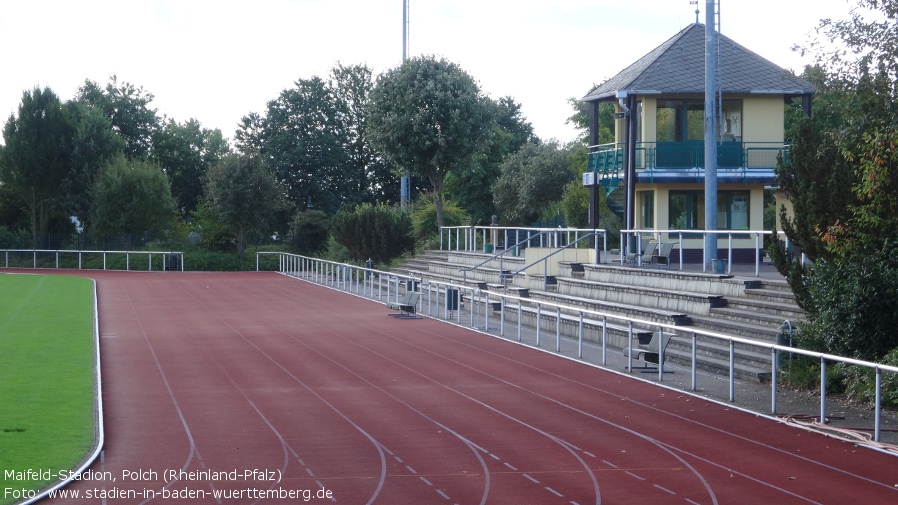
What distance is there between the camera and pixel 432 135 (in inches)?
1623

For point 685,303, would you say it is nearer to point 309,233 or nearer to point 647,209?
point 647,209

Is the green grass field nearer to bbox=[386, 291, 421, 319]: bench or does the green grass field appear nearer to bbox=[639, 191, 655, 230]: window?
bbox=[386, 291, 421, 319]: bench

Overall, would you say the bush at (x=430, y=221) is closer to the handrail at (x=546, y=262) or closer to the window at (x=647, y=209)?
the window at (x=647, y=209)

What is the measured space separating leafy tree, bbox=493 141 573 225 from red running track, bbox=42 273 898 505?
33125 mm

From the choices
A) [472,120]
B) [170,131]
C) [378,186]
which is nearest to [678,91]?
[472,120]

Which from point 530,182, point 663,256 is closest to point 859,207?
point 663,256

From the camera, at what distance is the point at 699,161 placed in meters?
30.2

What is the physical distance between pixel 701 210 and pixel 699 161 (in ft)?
5.74

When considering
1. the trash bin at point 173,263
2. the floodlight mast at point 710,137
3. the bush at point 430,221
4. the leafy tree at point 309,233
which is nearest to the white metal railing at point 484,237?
the bush at point 430,221

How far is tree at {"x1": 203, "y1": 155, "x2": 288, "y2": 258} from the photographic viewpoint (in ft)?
178

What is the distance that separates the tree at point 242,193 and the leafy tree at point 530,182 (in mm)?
12181

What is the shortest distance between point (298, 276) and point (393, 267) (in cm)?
555

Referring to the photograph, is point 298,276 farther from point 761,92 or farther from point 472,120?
point 761,92

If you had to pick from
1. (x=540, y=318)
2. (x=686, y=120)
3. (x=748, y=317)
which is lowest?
(x=540, y=318)
